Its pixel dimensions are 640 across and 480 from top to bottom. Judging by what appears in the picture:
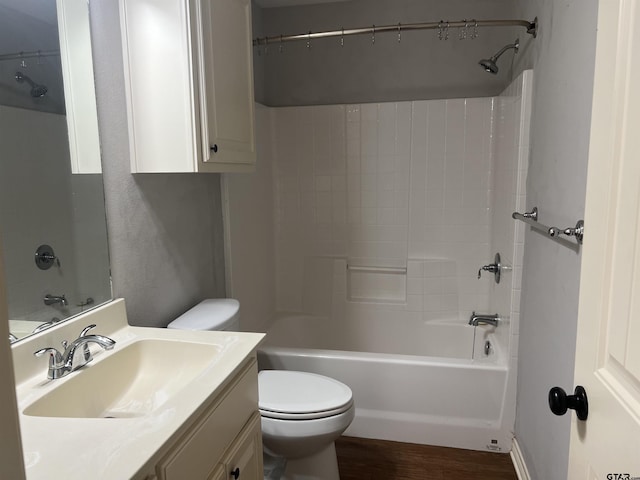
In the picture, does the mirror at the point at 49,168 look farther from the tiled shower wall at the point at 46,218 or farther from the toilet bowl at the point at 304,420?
the toilet bowl at the point at 304,420

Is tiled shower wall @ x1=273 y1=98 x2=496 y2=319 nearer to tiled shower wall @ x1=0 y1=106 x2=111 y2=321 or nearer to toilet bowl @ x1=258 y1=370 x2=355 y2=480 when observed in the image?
toilet bowl @ x1=258 y1=370 x2=355 y2=480

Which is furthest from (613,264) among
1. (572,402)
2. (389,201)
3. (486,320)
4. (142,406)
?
(389,201)

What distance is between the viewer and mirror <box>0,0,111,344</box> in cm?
115

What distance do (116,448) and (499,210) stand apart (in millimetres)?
2261

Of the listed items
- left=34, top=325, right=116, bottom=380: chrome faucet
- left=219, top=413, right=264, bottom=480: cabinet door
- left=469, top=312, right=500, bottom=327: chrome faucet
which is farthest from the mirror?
left=469, top=312, right=500, bottom=327: chrome faucet

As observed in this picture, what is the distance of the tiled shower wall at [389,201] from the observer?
2.84m

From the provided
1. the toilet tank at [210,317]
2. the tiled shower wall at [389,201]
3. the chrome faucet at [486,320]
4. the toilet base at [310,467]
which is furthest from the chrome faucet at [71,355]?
the tiled shower wall at [389,201]

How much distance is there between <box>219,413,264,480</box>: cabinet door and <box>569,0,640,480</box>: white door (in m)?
0.82

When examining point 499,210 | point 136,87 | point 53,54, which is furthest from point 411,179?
point 53,54

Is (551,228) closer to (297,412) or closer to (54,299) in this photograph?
(297,412)

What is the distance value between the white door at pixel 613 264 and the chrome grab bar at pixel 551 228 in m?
0.52

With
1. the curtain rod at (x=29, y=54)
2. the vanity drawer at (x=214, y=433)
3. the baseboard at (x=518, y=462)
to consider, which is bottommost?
the baseboard at (x=518, y=462)

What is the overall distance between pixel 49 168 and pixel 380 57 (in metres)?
2.21

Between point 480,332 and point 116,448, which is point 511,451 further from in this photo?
point 116,448
